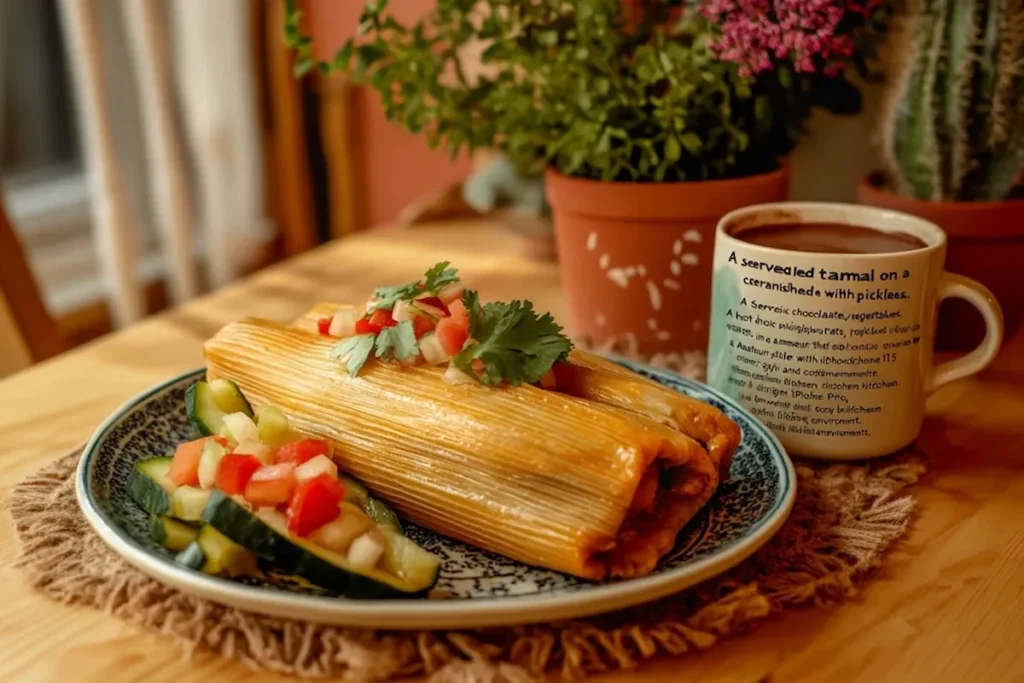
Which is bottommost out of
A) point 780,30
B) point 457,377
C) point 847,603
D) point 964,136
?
point 847,603

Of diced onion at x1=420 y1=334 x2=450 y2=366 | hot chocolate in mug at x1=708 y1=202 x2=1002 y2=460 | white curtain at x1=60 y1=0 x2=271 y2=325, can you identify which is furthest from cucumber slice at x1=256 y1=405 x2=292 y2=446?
white curtain at x1=60 y1=0 x2=271 y2=325

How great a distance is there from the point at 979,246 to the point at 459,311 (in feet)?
1.76

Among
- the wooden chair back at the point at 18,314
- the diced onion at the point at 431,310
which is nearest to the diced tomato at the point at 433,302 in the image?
the diced onion at the point at 431,310

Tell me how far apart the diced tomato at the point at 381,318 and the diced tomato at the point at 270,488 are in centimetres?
16

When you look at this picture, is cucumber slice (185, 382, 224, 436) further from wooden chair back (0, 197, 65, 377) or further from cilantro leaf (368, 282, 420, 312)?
wooden chair back (0, 197, 65, 377)

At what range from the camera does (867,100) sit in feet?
3.97

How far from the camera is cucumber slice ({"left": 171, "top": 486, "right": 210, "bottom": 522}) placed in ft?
2.13

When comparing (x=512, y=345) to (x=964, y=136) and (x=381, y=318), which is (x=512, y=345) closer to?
(x=381, y=318)

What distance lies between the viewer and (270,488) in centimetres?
64

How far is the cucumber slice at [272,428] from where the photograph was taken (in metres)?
0.71

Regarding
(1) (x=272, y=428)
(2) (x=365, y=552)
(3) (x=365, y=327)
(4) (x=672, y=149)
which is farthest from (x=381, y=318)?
(4) (x=672, y=149)

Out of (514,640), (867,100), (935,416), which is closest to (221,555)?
(514,640)

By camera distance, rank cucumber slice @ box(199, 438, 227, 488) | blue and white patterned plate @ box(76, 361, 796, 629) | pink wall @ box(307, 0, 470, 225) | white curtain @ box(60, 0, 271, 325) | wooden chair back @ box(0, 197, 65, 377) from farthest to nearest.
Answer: pink wall @ box(307, 0, 470, 225) → white curtain @ box(60, 0, 271, 325) → wooden chair back @ box(0, 197, 65, 377) → cucumber slice @ box(199, 438, 227, 488) → blue and white patterned plate @ box(76, 361, 796, 629)

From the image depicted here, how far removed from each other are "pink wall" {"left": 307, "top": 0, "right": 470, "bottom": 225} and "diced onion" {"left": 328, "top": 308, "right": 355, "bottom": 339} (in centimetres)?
111
